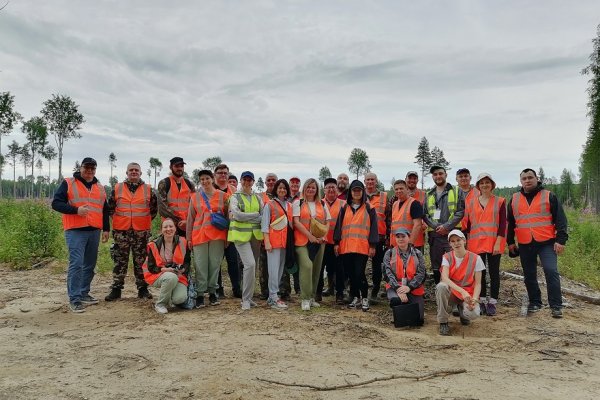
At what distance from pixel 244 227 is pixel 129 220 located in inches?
76.7

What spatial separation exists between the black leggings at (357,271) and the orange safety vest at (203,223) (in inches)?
79.0

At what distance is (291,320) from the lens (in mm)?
5527

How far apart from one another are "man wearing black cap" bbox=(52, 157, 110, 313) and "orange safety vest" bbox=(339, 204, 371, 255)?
3805 mm

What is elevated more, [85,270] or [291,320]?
[85,270]

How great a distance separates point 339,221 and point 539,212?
291 centimetres

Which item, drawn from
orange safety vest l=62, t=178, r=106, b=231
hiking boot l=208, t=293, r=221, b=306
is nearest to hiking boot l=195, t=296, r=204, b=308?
hiking boot l=208, t=293, r=221, b=306

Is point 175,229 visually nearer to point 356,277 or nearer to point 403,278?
point 356,277

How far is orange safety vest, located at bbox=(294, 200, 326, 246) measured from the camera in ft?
20.7

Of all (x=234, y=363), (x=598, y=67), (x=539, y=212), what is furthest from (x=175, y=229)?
(x=598, y=67)

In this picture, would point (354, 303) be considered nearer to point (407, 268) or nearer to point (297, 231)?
point (407, 268)

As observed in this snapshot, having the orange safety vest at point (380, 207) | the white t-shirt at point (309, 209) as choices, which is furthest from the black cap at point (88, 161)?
the orange safety vest at point (380, 207)

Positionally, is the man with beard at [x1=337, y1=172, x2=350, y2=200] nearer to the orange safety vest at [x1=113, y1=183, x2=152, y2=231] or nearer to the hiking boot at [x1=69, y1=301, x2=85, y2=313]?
the orange safety vest at [x1=113, y1=183, x2=152, y2=231]

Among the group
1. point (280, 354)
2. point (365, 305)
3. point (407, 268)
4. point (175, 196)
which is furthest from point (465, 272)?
point (175, 196)

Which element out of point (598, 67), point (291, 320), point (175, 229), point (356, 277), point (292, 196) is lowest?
point (291, 320)
